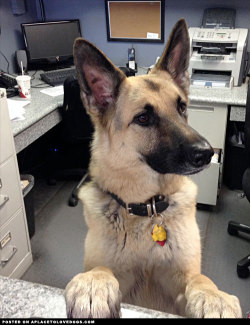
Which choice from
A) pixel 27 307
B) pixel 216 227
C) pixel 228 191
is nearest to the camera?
pixel 27 307

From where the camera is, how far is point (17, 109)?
2156mm

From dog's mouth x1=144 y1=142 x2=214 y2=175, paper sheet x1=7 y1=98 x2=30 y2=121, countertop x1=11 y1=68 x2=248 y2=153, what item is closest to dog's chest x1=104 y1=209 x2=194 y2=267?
dog's mouth x1=144 y1=142 x2=214 y2=175

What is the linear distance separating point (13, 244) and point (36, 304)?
156 cm

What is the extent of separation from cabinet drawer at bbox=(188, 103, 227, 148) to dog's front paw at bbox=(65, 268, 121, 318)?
1828 mm

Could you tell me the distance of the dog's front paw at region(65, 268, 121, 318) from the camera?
0.63 meters

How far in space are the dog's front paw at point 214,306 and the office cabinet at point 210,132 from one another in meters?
1.69

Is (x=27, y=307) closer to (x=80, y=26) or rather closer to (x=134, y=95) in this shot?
(x=134, y=95)

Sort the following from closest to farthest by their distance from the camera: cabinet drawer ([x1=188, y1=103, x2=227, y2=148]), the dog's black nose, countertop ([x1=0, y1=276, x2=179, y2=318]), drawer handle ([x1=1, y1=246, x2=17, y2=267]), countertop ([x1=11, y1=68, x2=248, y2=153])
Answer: countertop ([x1=0, y1=276, x2=179, y2=318])
the dog's black nose
drawer handle ([x1=1, y1=246, x2=17, y2=267])
countertop ([x1=11, y1=68, x2=248, y2=153])
cabinet drawer ([x1=188, y1=103, x2=227, y2=148])

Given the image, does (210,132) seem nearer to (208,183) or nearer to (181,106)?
(208,183)

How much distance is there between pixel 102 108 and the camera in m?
1.20

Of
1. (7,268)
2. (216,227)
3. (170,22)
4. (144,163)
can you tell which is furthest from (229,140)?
(7,268)

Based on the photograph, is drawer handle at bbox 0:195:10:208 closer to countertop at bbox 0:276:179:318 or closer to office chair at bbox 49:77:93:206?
office chair at bbox 49:77:93:206

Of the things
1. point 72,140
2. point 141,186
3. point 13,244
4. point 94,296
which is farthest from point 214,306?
point 72,140

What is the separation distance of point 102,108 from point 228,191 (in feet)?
6.30
